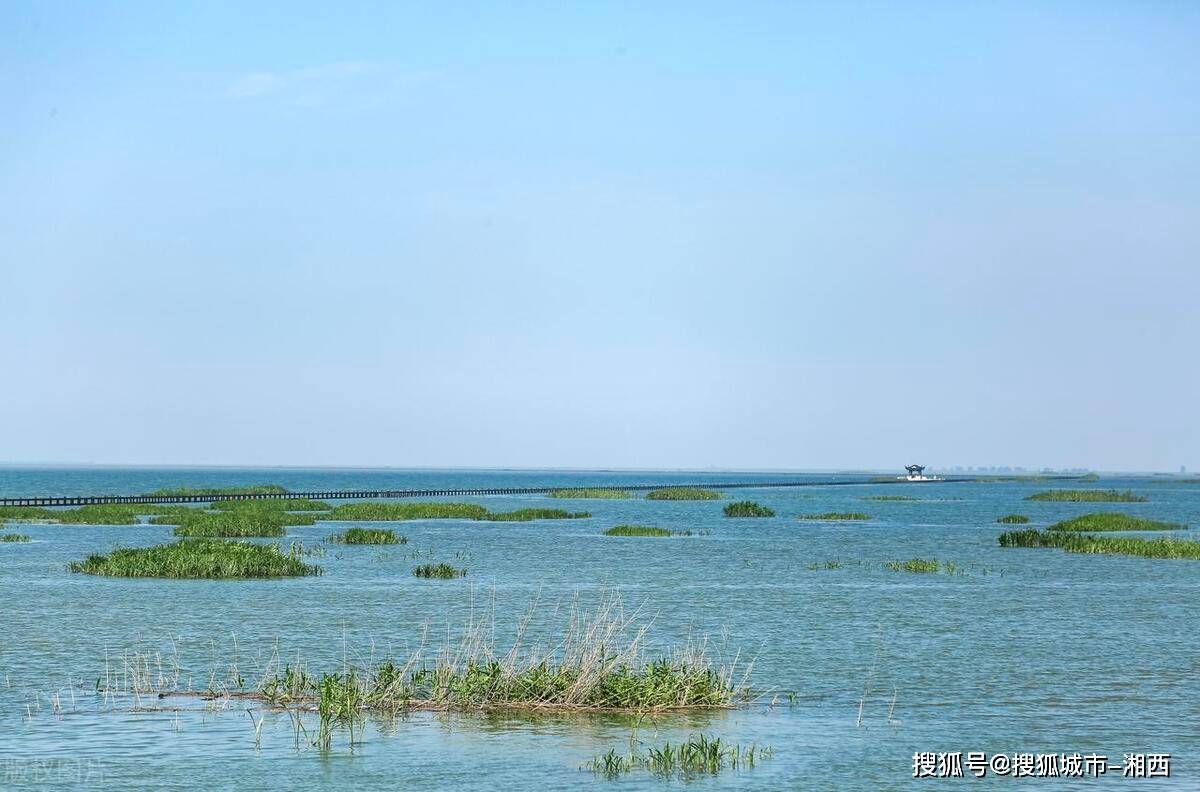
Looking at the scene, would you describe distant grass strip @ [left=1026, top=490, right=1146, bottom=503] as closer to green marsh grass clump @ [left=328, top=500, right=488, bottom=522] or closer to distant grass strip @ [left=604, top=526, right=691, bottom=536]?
green marsh grass clump @ [left=328, top=500, right=488, bottom=522]

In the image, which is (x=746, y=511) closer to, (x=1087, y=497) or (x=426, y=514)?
(x=426, y=514)

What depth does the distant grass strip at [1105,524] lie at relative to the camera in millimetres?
95125

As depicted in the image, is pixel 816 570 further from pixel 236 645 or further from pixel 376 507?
pixel 376 507

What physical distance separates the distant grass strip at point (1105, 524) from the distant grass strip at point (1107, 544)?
7.72m

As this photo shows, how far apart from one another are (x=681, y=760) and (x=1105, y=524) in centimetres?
8090

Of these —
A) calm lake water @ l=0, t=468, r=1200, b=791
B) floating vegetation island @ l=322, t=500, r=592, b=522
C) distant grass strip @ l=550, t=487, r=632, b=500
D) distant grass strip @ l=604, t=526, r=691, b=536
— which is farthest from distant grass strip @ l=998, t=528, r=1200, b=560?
distant grass strip @ l=550, t=487, r=632, b=500

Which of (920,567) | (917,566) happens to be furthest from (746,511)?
(920,567)

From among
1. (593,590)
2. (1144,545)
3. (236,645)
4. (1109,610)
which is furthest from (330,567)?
(1144,545)

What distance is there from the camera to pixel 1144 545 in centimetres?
7706

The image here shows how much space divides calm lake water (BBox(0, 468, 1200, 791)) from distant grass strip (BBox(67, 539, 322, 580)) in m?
1.57

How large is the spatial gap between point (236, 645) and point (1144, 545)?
185 feet

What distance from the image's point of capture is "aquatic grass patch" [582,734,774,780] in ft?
74.3

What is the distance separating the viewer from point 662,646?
3747cm

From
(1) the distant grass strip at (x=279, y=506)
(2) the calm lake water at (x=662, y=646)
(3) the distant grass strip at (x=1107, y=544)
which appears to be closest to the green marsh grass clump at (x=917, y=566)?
(2) the calm lake water at (x=662, y=646)
